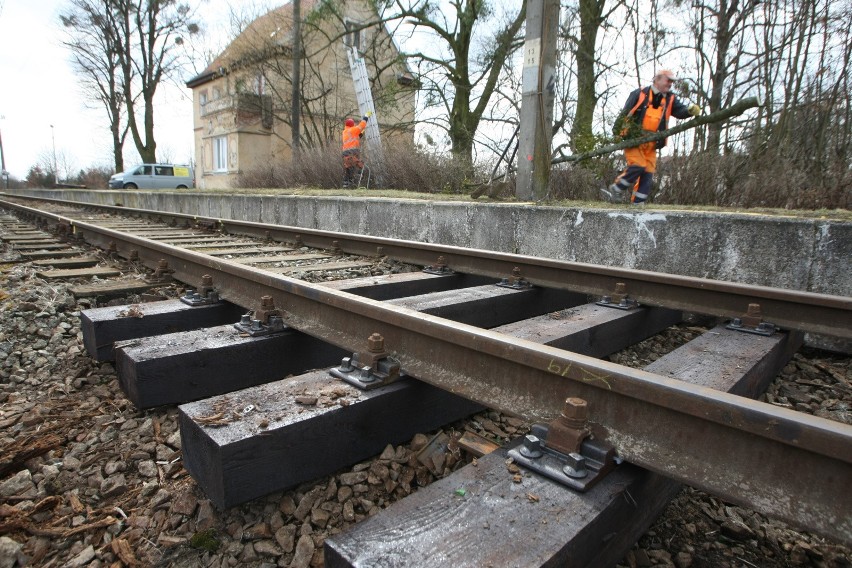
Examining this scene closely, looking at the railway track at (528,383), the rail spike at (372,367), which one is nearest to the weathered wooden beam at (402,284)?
the railway track at (528,383)

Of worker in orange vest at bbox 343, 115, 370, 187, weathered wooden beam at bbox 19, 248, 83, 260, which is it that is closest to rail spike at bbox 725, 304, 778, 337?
weathered wooden beam at bbox 19, 248, 83, 260

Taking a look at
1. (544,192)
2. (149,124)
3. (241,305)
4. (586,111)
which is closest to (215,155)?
(149,124)

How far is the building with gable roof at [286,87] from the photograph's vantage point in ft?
69.0

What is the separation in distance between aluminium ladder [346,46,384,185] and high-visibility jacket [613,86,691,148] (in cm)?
636

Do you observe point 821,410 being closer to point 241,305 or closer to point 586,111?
point 241,305

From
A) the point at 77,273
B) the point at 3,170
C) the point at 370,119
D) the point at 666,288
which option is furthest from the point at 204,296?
the point at 3,170

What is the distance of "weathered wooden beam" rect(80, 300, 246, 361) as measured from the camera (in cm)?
281

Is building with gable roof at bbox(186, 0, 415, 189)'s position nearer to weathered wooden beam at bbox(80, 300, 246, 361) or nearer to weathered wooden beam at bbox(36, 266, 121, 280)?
weathered wooden beam at bbox(36, 266, 121, 280)

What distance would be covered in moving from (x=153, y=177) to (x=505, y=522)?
129 feet

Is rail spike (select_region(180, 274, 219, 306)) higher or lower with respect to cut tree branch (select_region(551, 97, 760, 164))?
lower

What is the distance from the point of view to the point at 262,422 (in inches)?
67.2

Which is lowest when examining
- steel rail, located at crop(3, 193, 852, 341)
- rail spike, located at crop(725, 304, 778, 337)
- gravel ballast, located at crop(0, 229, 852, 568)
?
gravel ballast, located at crop(0, 229, 852, 568)

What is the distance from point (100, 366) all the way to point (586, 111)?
1509 centimetres

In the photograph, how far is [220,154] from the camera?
3838 centimetres
